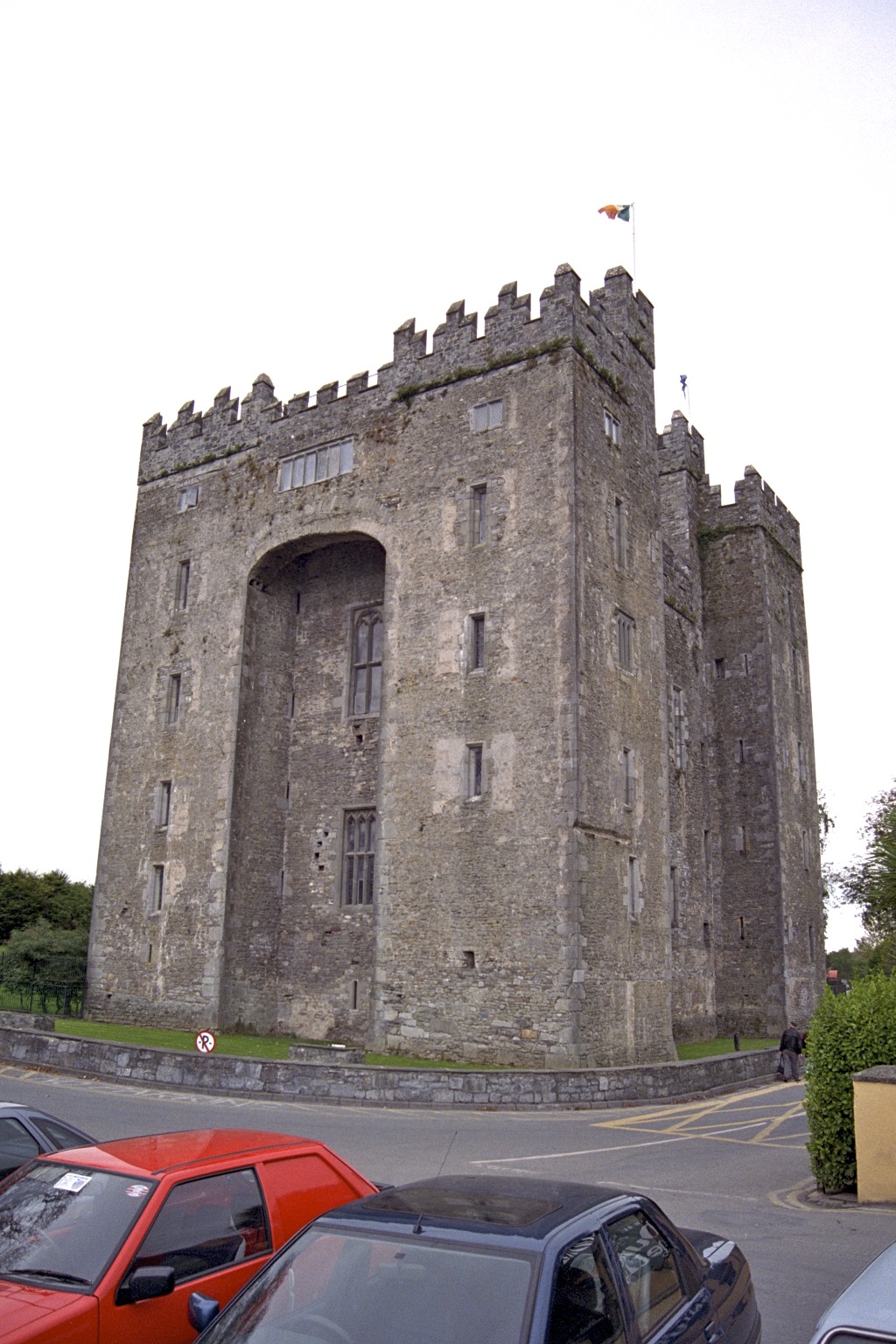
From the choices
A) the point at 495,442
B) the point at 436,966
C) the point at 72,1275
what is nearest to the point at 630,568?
the point at 495,442

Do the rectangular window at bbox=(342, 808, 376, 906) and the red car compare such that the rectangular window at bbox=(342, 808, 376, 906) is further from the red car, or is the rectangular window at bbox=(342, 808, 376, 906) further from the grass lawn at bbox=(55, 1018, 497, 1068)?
the red car

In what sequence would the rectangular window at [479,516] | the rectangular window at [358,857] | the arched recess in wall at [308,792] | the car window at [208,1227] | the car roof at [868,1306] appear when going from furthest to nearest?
the rectangular window at [358,857] < the arched recess in wall at [308,792] < the rectangular window at [479,516] < the car window at [208,1227] < the car roof at [868,1306]

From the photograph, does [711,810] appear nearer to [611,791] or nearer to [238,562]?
[611,791]

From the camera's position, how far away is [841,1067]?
11.0m

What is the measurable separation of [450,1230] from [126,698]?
27775 millimetres

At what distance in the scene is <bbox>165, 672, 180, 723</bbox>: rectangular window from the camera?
28.9 m

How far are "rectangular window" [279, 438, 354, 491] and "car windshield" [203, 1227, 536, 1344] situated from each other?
24.5 m

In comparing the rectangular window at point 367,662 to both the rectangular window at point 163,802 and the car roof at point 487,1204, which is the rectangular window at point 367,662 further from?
the car roof at point 487,1204

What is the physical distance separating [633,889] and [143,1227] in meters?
19.5

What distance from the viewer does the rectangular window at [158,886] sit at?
27406mm

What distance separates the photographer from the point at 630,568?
25625 mm

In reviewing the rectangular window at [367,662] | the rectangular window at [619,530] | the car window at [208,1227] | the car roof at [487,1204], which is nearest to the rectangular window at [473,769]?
the rectangular window at [367,662]

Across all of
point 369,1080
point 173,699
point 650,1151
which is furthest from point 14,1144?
point 173,699

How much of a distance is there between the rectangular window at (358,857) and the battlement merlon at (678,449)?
1851cm
